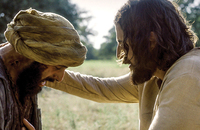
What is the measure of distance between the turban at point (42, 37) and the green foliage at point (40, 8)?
935 centimetres

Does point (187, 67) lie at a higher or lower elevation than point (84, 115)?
higher

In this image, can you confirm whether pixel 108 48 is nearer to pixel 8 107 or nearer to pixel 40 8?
pixel 40 8

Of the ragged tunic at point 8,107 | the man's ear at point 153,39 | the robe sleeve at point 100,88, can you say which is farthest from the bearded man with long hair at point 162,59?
the ragged tunic at point 8,107

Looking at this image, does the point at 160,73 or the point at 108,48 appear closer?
the point at 160,73

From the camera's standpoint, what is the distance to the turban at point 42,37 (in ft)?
6.41

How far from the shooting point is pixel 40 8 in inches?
465

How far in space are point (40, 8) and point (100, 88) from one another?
33.4 feet

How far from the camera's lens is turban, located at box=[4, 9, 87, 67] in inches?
76.9

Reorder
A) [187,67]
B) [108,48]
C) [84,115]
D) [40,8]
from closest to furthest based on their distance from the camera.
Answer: [187,67]
[84,115]
[40,8]
[108,48]

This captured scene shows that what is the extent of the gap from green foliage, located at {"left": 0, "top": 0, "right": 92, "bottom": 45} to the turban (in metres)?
9.35

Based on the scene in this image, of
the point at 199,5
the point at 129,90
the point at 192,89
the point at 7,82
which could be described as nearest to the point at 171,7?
the point at 192,89

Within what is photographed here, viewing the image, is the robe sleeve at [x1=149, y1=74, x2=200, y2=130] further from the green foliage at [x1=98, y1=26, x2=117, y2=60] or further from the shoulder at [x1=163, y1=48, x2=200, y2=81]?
the green foliage at [x1=98, y1=26, x2=117, y2=60]

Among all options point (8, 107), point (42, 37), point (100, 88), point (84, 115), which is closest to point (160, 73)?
point (100, 88)

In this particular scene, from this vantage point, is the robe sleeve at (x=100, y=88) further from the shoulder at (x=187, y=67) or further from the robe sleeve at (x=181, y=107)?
the robe sleeve at (x=181, y=107)
